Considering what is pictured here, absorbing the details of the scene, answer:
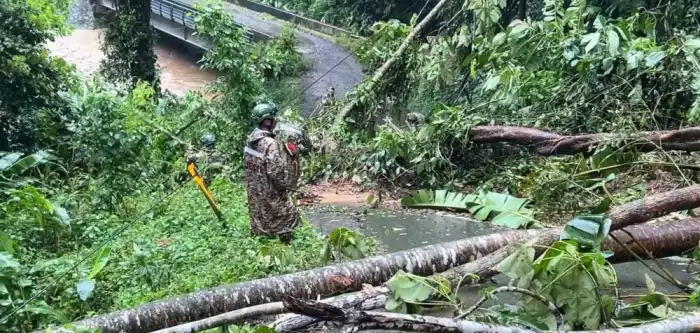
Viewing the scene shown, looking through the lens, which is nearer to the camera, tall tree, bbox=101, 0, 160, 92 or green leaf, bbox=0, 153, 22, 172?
green leaf, bbox=0, 153, 22, 172

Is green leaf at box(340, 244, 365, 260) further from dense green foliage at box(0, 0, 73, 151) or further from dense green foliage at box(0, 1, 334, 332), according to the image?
dense green foliage at box(0, 0, 73, 151)

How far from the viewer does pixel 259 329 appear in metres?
3.77

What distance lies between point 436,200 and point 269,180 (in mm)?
2328

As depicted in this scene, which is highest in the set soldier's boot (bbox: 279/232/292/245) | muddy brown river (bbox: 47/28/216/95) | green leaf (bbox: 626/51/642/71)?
green leaf (bbox: 626/51/642/71)

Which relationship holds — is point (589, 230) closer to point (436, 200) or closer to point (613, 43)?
point (436, 200)

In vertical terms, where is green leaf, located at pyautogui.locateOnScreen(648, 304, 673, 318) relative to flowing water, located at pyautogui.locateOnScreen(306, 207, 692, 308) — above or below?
above

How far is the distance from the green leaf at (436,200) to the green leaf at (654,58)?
2542mm

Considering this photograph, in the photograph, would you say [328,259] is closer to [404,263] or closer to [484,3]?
[404,263]

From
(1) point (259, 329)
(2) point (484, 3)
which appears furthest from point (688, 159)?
(1) point (259, 329)

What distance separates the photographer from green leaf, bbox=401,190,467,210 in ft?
26.5

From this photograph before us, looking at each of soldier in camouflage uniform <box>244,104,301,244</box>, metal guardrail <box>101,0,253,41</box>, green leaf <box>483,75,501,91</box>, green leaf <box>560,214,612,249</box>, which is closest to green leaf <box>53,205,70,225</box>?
soldier in camouflage uniform <box>244,104,301,244</box>

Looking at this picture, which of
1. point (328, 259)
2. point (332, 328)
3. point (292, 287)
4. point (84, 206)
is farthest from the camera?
point (84, 206)

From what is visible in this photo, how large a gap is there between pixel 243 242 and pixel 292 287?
200cm

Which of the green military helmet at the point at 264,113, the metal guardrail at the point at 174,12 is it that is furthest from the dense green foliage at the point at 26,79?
the metal guardrail at the point at 174,12
